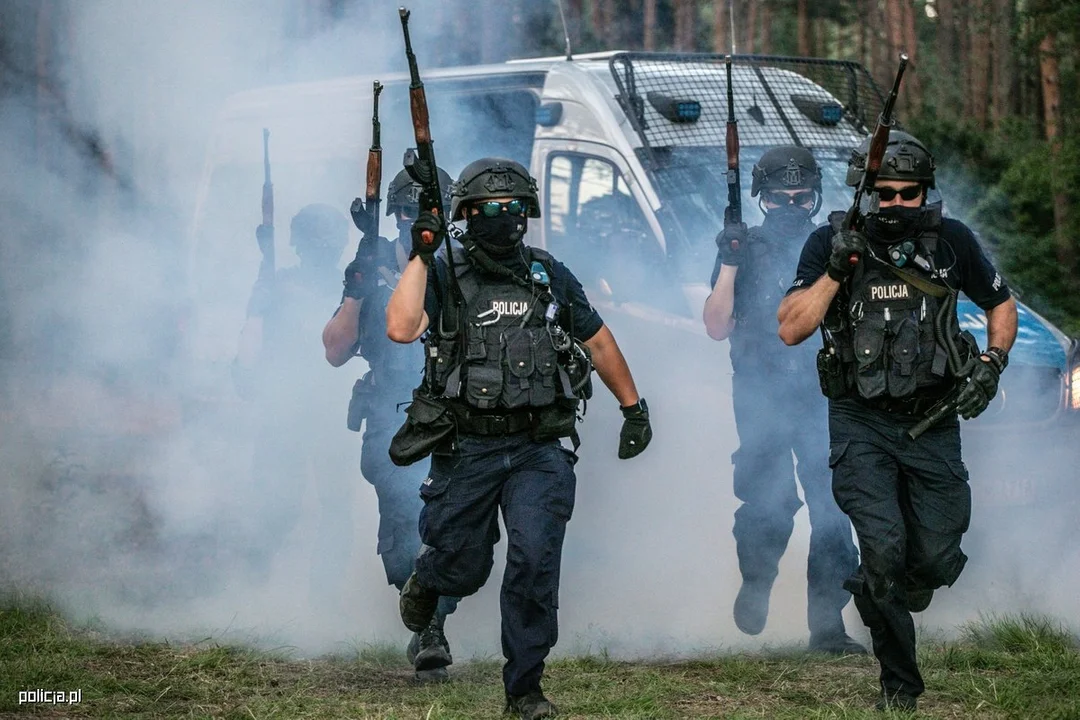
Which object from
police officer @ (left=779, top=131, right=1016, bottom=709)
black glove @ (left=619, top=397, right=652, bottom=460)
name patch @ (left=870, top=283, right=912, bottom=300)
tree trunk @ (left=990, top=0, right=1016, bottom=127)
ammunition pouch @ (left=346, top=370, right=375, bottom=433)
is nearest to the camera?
police officer @ (left=779, top=131, right=1016, bottom=709)

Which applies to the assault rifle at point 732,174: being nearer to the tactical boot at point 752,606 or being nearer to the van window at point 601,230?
the van window at point 601,230

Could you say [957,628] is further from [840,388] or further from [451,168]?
[451,168]

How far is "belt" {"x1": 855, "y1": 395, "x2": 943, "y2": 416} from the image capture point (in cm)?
491

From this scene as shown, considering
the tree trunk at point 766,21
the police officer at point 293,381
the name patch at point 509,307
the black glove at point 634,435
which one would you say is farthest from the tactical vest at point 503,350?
the tree trunk at point 766,21

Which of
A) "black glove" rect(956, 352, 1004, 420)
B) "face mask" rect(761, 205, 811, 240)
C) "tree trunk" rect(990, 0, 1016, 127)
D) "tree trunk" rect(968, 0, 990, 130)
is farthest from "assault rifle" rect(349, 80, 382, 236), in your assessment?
"tree trunk" rect(990, 0, 1016, 127)

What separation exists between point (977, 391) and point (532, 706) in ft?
5.59

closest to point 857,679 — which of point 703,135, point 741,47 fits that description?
point 703,135

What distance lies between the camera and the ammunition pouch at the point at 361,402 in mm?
6336

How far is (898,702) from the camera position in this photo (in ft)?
15.7

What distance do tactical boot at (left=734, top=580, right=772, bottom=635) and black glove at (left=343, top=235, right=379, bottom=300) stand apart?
194cm

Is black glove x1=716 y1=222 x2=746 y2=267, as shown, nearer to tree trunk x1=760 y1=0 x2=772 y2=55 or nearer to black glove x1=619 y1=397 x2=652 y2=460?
black glove x1=619 y1=397 x2=652 y2=460

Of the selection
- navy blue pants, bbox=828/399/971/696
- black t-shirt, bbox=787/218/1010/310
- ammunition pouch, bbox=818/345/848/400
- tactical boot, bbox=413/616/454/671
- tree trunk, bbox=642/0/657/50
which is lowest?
tactical boot, bbox=413/616/454/671

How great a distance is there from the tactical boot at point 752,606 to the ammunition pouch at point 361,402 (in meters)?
1.70

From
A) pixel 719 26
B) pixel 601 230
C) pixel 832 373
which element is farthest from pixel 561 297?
pixel 719 26
